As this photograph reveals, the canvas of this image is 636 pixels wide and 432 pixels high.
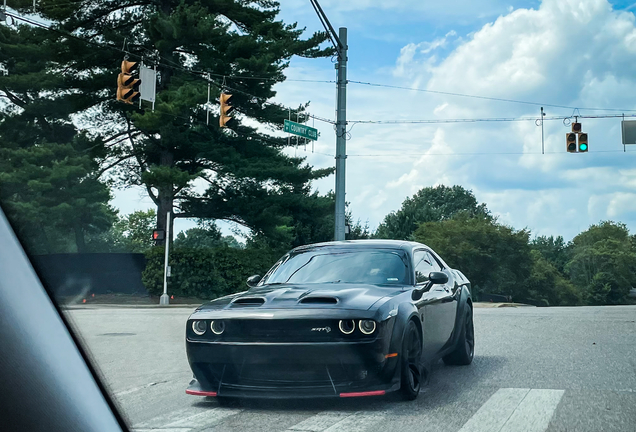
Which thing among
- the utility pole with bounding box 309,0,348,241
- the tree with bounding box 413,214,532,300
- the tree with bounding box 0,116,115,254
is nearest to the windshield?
the tree with bounding box 0,116,115,254

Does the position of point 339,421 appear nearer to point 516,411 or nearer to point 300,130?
point 516,411

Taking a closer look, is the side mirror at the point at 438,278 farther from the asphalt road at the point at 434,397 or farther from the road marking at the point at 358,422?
the road marking at the point at 358,422

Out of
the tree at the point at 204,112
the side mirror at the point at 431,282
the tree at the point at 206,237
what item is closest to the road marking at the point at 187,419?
the side mirror at the point at 431,282

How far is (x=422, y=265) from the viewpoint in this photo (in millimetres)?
6930

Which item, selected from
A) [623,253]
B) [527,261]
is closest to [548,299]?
[527,261]

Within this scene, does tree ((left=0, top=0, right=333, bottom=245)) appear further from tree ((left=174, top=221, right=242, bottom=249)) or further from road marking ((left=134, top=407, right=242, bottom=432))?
road marking ((left=134, top=407, right=242, bottom=432))

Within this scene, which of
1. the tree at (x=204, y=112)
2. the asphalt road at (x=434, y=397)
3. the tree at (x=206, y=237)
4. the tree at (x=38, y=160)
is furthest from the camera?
the tree at (x=206, y=237)

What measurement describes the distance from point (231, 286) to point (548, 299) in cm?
3932

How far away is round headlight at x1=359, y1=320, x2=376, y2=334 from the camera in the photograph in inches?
192

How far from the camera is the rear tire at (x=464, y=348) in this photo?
293 inches

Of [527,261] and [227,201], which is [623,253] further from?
[227,201]

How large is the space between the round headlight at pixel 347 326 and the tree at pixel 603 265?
246 feet

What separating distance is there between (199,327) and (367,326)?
1.22 meters

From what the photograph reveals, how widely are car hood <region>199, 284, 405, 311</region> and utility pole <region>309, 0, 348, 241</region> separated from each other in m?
16.0
